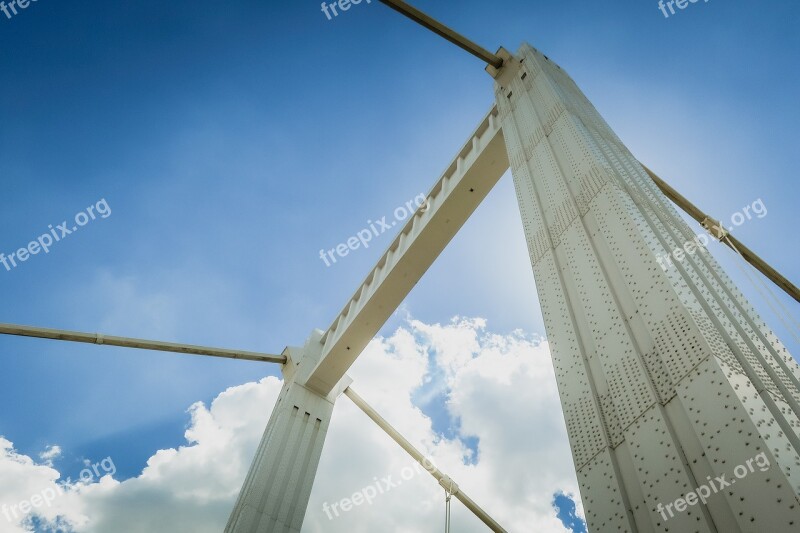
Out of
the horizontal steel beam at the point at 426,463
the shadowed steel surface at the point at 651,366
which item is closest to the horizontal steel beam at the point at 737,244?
the shadowed steel surface at the point at 651,366

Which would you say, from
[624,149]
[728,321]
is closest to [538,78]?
[624,149]

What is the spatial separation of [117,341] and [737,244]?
15.2m

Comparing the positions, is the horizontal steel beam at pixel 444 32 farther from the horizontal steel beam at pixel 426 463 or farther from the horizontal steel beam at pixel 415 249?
the horizontal steel beam at pixel 426 463

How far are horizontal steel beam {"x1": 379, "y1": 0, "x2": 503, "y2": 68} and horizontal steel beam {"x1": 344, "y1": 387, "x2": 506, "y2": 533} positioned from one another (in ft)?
31.7

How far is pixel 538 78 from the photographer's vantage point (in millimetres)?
8680

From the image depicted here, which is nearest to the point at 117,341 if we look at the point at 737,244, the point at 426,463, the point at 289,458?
the point at 289,458

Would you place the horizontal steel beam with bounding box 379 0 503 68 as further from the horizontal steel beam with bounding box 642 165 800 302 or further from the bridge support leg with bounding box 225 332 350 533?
the bridge support leg with bounding box 225 332 350 533

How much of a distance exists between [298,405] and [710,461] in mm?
11092

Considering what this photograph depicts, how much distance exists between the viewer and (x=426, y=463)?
15031 mm

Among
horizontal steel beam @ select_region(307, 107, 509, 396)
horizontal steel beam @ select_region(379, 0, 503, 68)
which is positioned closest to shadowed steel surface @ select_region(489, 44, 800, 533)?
horizontal steel beam @ select_region(379, 0, 503, 68)

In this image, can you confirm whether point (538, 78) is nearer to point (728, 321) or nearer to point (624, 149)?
point (624, 149)

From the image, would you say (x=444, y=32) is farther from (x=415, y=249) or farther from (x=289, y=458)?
(x=289, y=458)

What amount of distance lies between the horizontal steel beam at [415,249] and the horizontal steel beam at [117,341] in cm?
248

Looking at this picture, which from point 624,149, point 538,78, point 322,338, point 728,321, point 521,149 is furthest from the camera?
point 322,338
